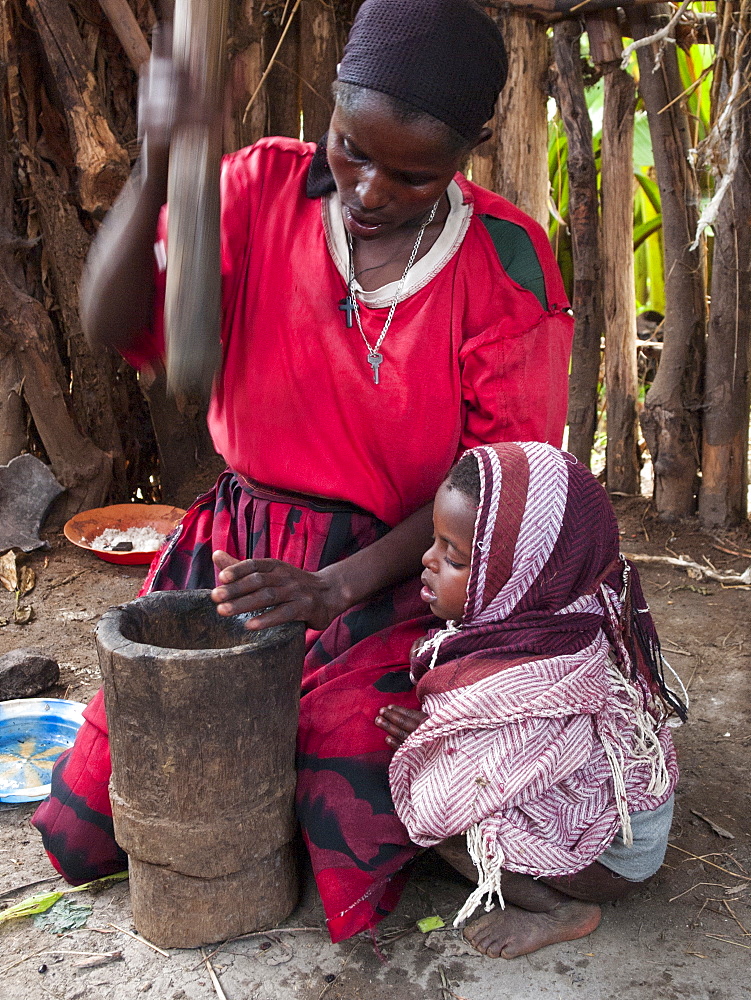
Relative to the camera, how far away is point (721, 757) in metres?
2.61

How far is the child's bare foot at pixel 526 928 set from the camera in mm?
1887

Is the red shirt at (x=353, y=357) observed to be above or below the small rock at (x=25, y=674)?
above

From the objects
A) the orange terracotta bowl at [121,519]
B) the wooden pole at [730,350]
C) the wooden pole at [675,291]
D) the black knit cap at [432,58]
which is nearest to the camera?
the black knit cap at [432,58]

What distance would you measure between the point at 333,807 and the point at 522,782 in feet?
1.21

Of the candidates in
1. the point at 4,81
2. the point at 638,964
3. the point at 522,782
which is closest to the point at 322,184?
the point at 522,782

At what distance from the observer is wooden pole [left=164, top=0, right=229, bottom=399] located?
143 cm

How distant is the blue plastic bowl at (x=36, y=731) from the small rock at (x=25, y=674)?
16 centimetres

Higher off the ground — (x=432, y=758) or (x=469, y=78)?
(x=469, y=78)

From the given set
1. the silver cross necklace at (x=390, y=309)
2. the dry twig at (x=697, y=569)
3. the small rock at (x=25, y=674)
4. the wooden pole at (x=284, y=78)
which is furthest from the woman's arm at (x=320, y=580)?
the wooden pole at (x=284, y=78)

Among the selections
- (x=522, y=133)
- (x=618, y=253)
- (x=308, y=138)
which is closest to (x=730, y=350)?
(x=618, y=253)

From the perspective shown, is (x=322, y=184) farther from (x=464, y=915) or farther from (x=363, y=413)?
(x=464, y=915)

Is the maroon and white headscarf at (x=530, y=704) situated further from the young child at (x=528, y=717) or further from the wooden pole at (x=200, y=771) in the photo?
the wooden pole at (x=200, y=771)

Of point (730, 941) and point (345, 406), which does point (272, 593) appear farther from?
point (730, 941)

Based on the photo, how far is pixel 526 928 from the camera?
1905 mm
